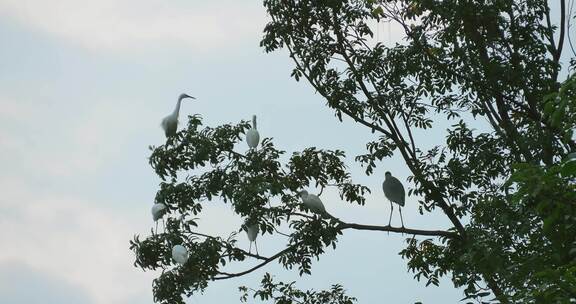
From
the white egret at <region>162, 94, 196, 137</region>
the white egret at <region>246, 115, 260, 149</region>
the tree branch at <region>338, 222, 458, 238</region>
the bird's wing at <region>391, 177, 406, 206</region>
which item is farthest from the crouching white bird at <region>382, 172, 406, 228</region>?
the white egret at <region>162, 94, 196, 137</region>

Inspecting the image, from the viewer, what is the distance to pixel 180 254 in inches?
279

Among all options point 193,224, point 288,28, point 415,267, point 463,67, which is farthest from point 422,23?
point 193,224

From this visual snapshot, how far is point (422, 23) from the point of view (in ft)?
28.3

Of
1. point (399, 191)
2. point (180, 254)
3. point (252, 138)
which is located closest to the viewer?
point (180, 254)

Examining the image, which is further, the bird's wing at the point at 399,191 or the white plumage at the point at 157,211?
the bird's wing at the point at 399,191

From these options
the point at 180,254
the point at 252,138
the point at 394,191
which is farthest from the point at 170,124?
the point at 394,191

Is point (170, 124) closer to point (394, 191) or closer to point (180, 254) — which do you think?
point (180, 254)

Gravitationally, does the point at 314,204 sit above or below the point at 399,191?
below

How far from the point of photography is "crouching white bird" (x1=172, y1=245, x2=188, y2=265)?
23.2 feet

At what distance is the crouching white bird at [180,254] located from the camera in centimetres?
708

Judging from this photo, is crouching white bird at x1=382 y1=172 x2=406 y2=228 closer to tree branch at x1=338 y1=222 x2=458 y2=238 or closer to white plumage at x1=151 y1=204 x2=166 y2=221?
tree branch at x1=338 y1=222 x2=458 y2=238

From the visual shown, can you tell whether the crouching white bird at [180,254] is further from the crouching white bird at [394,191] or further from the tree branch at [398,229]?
the crouching white bird at [394,191]

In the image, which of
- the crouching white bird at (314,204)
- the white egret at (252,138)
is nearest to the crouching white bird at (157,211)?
the white egret at (252,138)

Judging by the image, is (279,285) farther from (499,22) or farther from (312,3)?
(499,22)
